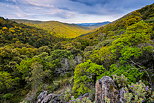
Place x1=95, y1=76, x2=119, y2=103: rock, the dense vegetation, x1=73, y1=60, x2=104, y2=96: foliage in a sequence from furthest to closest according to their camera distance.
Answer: x1=73, y1=60, x2=104, y2=96: foliage
the dense vegetation
x1=95, y1=76, x2=119, y2=103: rock

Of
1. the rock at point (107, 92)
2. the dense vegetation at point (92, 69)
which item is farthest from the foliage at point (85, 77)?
the rock at point (107, 92)

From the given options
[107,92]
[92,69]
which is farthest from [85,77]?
[107,92]

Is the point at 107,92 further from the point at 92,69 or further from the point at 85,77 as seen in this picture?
the point at 85,77

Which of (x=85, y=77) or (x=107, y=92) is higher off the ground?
(x=107, y=92)

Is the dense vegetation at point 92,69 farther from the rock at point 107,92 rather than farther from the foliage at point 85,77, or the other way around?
the rock at point 107,92

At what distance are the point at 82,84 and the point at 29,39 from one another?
263ft

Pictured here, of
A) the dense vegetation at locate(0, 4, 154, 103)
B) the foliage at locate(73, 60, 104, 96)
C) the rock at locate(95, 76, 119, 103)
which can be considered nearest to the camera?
the rock at locate(95, 76, 119, 103)

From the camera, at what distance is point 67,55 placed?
30.0 meters

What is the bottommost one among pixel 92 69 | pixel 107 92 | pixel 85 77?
pixel 85 77

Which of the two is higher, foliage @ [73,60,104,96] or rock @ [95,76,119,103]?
rock @ [95,76,119,103]

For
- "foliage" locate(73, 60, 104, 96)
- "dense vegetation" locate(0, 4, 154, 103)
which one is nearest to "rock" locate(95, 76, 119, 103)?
"dense vegetation" locate(0, 4, 154, 103)

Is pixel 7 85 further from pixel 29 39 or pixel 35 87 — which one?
pixel 29 39

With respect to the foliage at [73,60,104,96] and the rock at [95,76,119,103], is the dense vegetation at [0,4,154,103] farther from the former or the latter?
the rock at [95,76,119,103]

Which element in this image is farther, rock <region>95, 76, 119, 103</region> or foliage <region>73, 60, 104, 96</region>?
foliage <region>73, 60, 104, 96</region>
